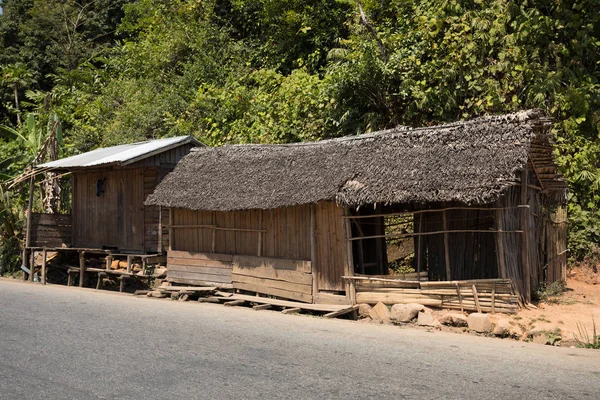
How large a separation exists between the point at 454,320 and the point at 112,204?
1075 centimetres

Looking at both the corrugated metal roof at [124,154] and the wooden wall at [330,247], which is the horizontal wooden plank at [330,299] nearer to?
the wooden wall at [330,247]

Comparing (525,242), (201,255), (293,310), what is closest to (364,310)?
(293,310)

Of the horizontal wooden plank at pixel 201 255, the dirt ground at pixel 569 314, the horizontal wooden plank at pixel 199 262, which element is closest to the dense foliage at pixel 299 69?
the dirt ground at pixel 569 314

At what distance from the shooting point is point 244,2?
28.6 m

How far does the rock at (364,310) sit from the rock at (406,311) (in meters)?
0.64

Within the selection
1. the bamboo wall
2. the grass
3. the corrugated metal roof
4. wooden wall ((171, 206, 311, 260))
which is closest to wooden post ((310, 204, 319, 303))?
the bamboo wall

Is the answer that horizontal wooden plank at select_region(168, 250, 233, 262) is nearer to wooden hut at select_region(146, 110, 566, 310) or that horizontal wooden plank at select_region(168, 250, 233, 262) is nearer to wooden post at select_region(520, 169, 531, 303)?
wooden hut at select_region(146, 110, 566, 310)

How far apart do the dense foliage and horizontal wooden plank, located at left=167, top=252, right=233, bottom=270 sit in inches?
262

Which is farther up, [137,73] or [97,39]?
[97,39]

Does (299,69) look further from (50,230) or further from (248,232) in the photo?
(248,232)

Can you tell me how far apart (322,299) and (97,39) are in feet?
91.6

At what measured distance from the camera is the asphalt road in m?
6.58

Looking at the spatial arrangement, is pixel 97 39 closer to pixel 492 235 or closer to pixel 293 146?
pixel 293 146

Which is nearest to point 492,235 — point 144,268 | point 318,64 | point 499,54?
point 499,54
